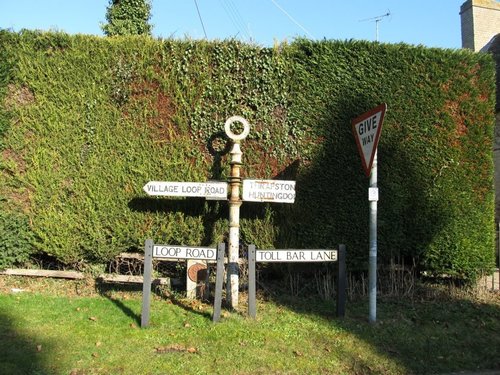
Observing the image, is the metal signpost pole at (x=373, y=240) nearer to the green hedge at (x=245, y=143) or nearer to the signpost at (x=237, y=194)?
the signpost at (x=237, y=194)

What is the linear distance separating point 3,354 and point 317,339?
10.5 ft

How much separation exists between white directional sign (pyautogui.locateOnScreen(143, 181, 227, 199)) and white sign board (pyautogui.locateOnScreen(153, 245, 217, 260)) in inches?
39.6

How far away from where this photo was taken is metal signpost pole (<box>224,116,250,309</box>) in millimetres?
6426

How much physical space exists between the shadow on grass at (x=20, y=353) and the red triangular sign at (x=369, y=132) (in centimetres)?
412

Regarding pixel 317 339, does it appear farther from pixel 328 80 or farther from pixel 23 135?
pixel 23 135

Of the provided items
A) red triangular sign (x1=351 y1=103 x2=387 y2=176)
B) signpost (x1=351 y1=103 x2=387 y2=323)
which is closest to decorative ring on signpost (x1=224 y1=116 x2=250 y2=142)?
red triangular sign (x1=351 y1=103 x2=387 y2=176)

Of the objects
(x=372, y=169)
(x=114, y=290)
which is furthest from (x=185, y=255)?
(x=372, y=169)

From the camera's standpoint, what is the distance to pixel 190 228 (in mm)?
7188

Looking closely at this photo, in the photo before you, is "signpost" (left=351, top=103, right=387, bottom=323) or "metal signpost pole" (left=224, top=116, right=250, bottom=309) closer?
"signpost" (left=351, top=103, right=387, bottom=323)

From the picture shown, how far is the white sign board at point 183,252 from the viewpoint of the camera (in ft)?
19.2

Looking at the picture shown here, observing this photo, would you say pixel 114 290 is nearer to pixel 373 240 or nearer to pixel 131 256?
pixel 131 256

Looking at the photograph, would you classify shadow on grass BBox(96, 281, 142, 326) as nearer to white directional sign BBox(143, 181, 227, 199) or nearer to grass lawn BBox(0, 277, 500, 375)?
grass lawn BBox(0, 277, 500, 375)

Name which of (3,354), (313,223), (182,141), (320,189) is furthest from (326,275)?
(3,354)

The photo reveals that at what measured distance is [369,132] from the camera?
5.94 m
